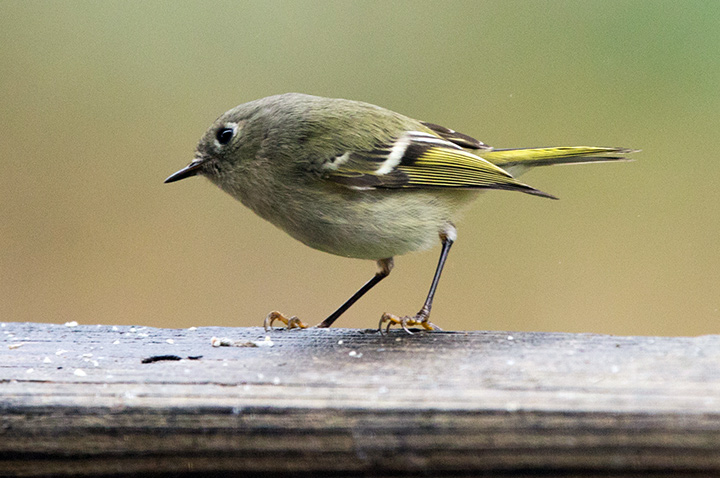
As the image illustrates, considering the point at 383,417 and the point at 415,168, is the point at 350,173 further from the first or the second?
the point at 383,417

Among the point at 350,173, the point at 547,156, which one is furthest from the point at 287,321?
the point at 547,156

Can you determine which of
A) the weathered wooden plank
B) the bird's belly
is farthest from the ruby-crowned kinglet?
the weathered wooden plank

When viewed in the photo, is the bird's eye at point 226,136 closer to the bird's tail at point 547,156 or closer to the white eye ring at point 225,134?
the white eye ring at point 225,134

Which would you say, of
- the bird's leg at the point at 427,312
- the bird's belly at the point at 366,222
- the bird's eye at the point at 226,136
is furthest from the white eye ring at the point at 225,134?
the bird's leg at the point at 427,312

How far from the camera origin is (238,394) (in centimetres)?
143

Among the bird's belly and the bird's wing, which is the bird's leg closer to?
the bird's belly

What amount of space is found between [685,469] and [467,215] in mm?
2069

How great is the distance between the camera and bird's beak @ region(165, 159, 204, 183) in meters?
3.21

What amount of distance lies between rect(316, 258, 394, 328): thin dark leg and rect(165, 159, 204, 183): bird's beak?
2.51 ft

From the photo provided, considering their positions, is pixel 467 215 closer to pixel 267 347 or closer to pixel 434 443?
pixel 267 347

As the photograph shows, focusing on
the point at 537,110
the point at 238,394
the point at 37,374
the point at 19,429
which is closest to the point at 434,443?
the point at 238,394

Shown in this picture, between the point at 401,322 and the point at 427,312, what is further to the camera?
the point at 427,312

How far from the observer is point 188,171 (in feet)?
10.6

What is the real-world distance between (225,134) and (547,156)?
4.19ft
